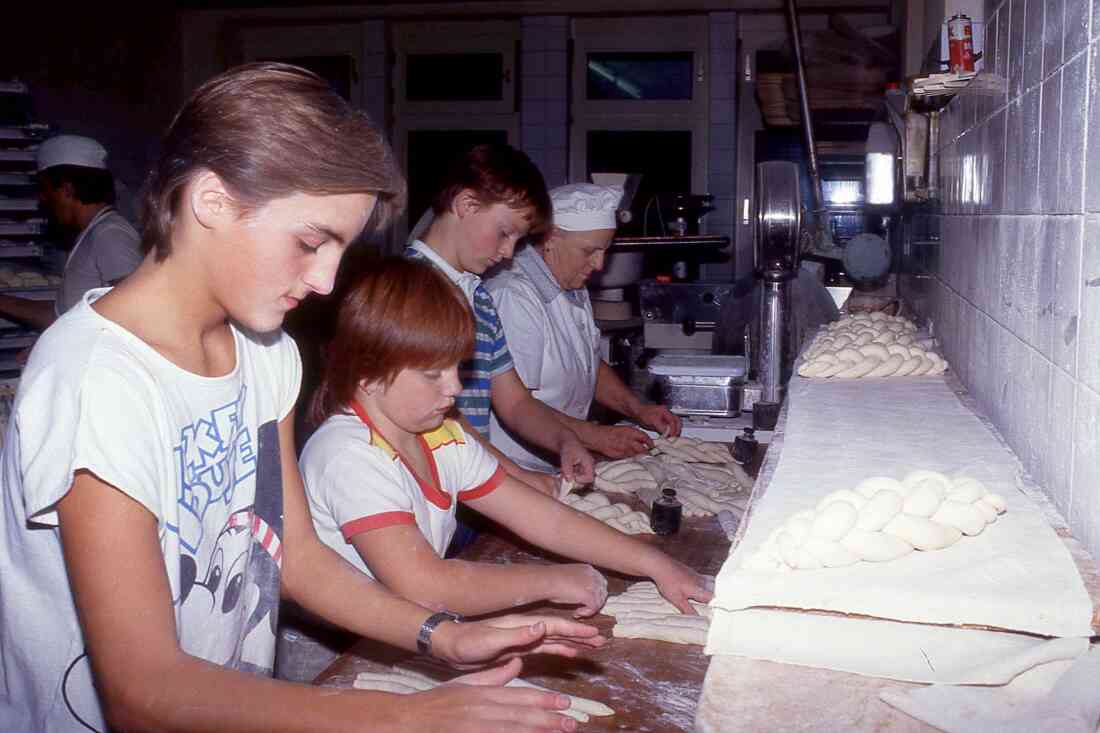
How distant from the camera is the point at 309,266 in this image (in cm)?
123

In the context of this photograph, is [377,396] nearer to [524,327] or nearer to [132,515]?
[132,515]

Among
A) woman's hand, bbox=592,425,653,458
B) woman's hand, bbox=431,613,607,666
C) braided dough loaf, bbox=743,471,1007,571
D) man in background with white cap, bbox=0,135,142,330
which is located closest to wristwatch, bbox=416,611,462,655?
woman's hand, bbox=431,613,607,666

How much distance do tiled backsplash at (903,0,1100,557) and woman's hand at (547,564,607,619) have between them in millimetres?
774

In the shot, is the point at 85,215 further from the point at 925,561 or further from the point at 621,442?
the point at 925,561

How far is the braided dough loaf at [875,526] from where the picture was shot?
124cm

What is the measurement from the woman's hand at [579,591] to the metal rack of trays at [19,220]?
12.5ft

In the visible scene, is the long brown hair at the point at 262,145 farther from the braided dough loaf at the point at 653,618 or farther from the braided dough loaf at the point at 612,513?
the braided dough loaf at the point at 612,513

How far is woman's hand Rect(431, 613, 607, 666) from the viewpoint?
1.27 meters

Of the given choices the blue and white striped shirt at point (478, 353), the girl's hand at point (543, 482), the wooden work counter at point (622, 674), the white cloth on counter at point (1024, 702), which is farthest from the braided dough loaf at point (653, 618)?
the blue and white striped shirt at point (478, 353)

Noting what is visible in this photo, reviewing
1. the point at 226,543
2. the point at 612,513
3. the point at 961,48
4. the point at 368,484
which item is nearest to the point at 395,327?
the point at 368,484

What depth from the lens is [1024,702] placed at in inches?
41.4

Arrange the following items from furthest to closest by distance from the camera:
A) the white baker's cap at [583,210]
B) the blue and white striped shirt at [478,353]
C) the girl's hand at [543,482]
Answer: the white baker's cap at [583,210], the blue and white striped shirt at [478,353], the girl's hand at [543,482]

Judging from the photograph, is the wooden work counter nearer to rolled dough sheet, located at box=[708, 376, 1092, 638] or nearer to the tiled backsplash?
rolled dough sheet, located at box=[708, 376, 1092, 638]

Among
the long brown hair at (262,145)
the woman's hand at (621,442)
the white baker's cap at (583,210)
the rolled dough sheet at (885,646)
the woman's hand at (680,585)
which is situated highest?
the white baker's cap at (583,210)
